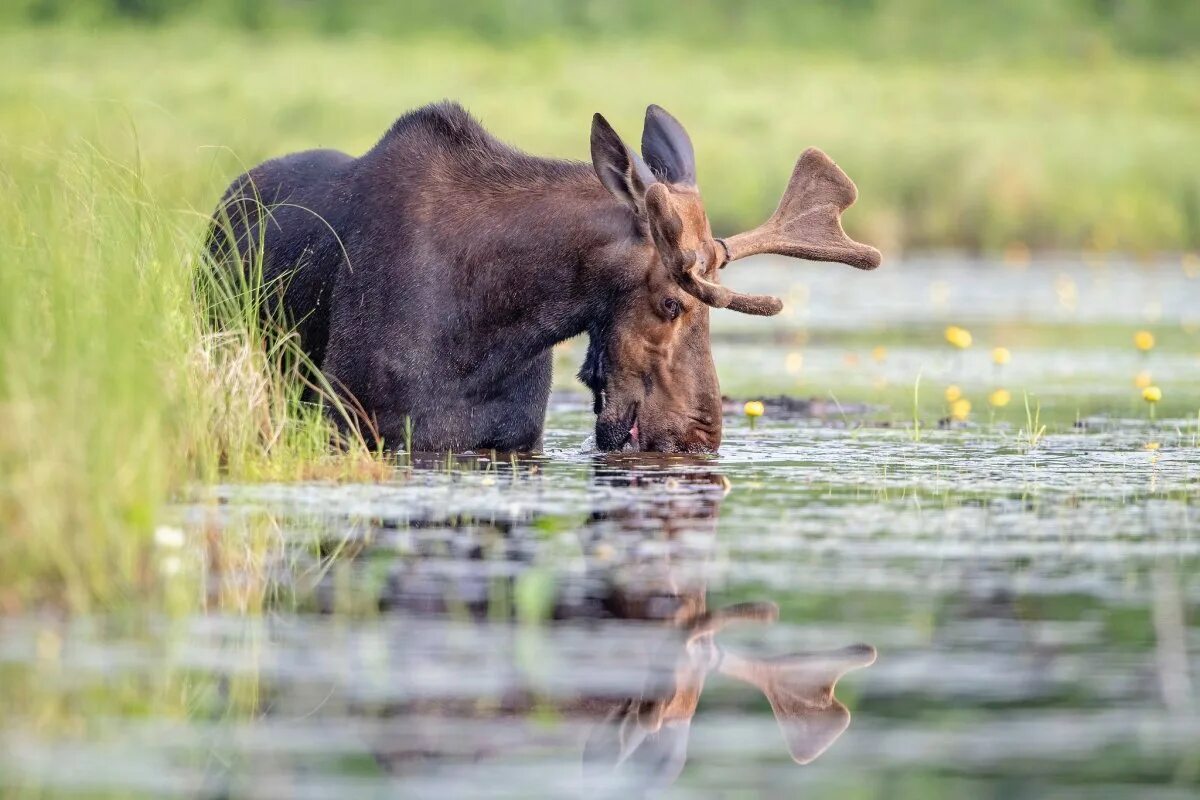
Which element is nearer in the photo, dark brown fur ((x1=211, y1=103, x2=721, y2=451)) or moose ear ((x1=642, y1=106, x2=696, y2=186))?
dark brown fur ((x1=211, y1=103, x2=721, y2=451))

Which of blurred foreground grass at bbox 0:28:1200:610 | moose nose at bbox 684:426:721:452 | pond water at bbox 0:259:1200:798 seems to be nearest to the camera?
pond water at bbox 0:259:1200:798

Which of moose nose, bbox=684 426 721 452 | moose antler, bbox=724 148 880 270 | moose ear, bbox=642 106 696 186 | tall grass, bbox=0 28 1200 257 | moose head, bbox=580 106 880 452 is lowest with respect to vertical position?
moose nose, bbox=684 426 721 452

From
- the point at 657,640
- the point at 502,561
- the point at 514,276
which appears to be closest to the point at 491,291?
the point at 514,276

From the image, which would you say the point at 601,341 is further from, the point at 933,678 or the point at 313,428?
the point at 933,678

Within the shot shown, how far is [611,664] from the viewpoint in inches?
217

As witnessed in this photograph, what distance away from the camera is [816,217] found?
9.88 metres

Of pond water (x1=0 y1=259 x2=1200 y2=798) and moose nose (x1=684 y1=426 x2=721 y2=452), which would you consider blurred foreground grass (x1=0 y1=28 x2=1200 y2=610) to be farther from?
moose nose (x1=684 y1=426 x2=721 y2=452)

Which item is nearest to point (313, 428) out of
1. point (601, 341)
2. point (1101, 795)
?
point (601, 341)

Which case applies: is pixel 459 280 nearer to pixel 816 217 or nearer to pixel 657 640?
pixel 816 217

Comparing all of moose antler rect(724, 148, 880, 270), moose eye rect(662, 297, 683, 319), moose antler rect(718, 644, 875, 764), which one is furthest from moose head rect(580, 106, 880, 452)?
moose antler rect(718, 644, 875, 764)

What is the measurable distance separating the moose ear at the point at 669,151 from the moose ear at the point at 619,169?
286mm

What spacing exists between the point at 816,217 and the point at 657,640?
441 cm

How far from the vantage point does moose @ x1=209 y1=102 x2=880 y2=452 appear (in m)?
9.01

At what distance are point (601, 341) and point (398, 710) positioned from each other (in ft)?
13.9
